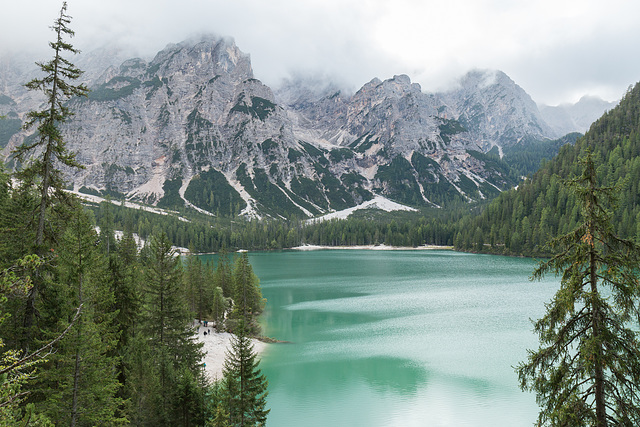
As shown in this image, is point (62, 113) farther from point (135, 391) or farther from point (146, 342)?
point (146, 342)

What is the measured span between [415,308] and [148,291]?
160ft

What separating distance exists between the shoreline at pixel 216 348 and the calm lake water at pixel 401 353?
6.81 feet

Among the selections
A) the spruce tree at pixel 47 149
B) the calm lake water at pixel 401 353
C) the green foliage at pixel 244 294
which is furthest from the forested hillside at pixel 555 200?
the spruce tree at pixel 47 149

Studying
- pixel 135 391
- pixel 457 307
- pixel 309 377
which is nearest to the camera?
pixel 135 391

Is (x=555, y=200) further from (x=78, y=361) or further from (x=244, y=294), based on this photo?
(x=78, y=361)

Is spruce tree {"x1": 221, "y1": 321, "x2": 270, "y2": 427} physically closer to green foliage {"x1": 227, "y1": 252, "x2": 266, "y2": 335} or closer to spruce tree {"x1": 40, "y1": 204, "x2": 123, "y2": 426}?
spruce tree {"x1": 40, "y1": 204, "x2": 123, "y2": 426}

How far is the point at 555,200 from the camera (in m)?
160

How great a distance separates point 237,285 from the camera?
58094 mm

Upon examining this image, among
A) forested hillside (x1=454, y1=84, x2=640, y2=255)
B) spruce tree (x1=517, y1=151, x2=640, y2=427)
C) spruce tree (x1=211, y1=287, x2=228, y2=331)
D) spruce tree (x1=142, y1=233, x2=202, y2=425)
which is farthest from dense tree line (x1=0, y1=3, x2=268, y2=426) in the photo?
forested hillside (x1=454, y1=84, x2=640, y2=255)

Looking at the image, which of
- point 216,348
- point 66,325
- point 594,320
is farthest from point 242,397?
point 216,348

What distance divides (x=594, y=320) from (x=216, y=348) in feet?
132

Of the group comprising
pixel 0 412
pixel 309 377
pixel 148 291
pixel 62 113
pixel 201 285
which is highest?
pixel 62 113

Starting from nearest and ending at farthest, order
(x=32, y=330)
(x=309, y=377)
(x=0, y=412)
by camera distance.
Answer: (x=0, y=412) < (x=32, y=330) < (x=309, y=377)

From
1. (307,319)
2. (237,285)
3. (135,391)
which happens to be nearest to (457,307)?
(307,319)
